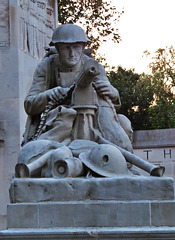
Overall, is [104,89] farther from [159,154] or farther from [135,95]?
[135,95]

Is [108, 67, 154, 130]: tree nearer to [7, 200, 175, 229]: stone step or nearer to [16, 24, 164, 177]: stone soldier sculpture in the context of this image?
[16, 24, 164, 177]: stone soldier sculpture

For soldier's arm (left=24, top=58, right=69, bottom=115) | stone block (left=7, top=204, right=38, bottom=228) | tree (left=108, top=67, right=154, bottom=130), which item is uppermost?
tree (left=108, top=67, right=154, bottom=130)

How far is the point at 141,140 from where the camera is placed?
739 inches

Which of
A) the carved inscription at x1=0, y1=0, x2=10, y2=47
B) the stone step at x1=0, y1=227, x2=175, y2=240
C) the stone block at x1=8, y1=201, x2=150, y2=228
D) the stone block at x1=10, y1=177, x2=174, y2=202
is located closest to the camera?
the stone step at x1=0, y1=227, x2=175, y2=240

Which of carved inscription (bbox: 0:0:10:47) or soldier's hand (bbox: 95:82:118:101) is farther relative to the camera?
carved inscription (bbox: 0:0:10:47)

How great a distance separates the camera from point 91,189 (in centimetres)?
755

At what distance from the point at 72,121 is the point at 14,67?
960 cm

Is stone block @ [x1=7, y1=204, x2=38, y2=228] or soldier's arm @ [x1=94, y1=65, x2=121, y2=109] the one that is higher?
soldier's arm @ [x1=94, y1=65, x2=121, y2=109]

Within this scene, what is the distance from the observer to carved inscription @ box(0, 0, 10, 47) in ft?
59.0

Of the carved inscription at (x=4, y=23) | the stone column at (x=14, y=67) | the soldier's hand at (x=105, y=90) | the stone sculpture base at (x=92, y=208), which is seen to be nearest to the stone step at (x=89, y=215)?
the stone sculpture base at (x=92, y=208)

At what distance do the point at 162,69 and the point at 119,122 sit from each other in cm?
2506

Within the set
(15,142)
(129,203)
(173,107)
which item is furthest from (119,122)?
(173,107)

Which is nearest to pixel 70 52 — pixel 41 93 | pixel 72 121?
pixel 41 93

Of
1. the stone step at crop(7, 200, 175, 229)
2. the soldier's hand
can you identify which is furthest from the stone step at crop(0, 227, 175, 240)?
the soldier's hand
